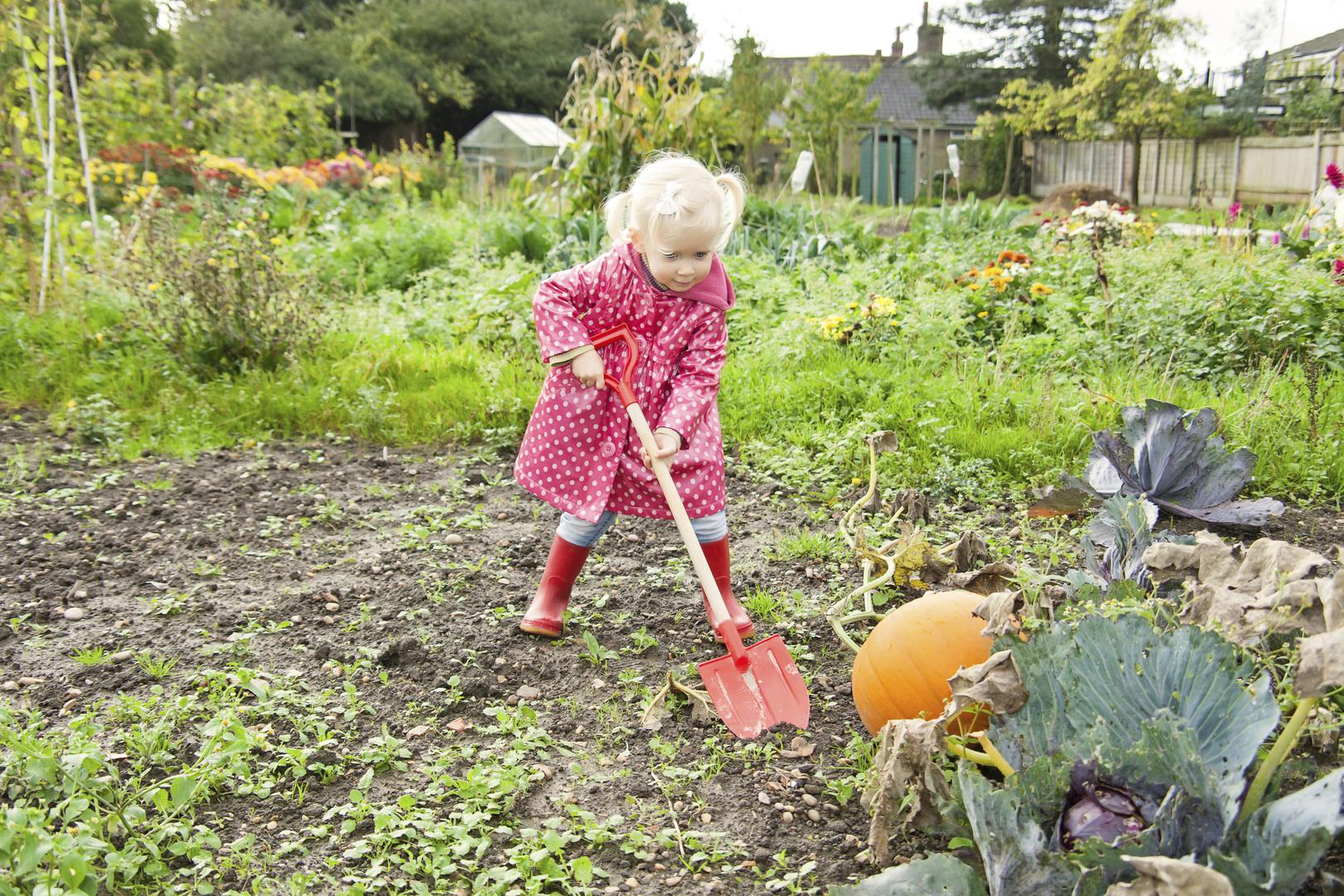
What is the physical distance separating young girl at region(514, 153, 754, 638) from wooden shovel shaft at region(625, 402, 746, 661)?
0.13 metres

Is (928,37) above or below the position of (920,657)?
above

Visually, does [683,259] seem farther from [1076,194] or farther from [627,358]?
[1076,194]

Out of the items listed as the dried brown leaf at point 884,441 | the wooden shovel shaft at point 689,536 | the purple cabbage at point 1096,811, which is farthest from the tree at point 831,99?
the purple cabbage at point 1096,811

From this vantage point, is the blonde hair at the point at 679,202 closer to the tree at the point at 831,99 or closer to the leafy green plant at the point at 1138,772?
the leafy green plant at the point at 1138,772

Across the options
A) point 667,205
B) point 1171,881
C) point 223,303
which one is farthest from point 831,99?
point 1171,881

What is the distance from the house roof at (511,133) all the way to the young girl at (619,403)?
69.9 ft

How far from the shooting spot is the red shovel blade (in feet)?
8.14

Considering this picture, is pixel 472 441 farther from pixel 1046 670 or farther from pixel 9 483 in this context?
pixel 1046 670

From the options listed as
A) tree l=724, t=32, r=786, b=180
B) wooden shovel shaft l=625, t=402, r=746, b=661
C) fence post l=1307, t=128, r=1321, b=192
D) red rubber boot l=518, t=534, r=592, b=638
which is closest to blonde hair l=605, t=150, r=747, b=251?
wooden shovel shaft l=625, t=402, r=746, b=661

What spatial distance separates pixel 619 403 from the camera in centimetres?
292

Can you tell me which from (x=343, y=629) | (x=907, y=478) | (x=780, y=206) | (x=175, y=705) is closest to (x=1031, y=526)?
(x=907, y=478)

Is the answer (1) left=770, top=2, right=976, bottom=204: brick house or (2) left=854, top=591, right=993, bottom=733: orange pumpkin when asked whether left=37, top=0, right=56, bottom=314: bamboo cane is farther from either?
(1) left=770, top=2, right=976, bottom=204: brick house

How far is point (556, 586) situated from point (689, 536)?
1.84 feet

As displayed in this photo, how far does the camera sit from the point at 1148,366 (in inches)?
185
